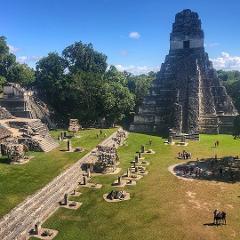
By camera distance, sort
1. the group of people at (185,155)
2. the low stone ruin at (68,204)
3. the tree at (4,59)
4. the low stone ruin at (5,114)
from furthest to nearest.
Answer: the tree at (4,59) < the low stone ruin at (5,114) < the group of people at (185,155) < the low stone ruin at (68,204)

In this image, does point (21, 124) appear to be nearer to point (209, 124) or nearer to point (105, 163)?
point (105, 163)

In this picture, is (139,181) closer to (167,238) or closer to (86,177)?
(86,177)

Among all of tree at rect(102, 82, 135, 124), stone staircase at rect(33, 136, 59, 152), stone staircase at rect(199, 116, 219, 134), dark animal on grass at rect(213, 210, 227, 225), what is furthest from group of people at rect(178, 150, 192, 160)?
tree at rect(102, 82, 135, 124)

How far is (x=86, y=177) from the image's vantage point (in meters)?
37.4

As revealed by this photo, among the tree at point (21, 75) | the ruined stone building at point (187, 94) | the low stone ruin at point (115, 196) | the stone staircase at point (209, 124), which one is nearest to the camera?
the low stone ruin at point (115, 196)

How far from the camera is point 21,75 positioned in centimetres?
7894

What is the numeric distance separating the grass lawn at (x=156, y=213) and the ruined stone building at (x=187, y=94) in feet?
89.4

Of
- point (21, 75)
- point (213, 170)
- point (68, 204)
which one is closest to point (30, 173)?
point (68, 204)

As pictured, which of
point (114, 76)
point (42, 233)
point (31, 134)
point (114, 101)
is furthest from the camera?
point (114, 76)

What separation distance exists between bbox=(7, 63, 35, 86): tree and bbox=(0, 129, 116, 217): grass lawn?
1354 inches

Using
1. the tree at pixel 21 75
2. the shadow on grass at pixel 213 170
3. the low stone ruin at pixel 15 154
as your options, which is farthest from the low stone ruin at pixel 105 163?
the tree at pixel 21 75

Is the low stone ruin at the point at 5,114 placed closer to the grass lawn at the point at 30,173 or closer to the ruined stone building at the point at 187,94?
the grass lawn at the point at 30,173

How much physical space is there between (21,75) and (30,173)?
47.3 metres

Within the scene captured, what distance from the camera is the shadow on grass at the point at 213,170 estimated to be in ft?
124
